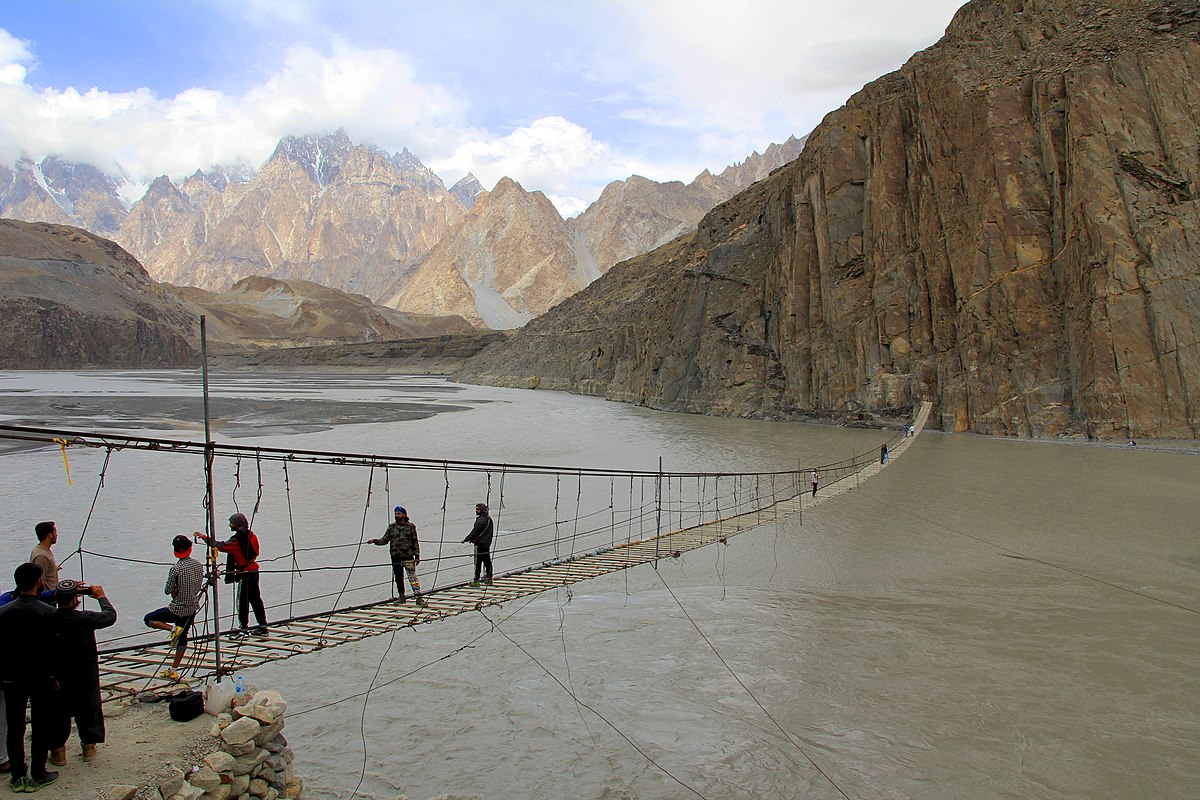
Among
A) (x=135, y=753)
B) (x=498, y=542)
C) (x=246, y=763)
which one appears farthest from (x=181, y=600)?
(x=498, y=542)

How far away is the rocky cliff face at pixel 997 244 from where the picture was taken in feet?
110

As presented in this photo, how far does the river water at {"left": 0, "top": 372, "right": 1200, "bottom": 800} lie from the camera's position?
26.3 ft

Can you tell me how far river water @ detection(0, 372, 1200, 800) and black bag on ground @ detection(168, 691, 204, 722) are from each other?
1.53 meters

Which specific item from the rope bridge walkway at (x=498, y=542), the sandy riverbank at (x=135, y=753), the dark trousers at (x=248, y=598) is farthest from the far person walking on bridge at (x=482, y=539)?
the sandy riverbank at (x=135, y=753)

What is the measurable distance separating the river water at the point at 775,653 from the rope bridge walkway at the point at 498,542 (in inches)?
20.3

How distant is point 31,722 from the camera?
219 inches

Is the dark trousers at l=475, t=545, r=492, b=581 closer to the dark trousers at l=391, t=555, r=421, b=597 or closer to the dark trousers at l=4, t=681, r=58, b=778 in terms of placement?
the dark trousers at l=391, t=555, r=421, b=597

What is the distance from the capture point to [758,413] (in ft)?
184

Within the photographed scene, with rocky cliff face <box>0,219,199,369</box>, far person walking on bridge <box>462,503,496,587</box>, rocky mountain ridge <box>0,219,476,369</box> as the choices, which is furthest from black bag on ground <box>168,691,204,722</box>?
rocky cliff face <box>0,219,199,369</box>

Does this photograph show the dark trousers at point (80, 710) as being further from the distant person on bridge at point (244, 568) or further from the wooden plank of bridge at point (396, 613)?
the distant person on bridge at point (244, 568)

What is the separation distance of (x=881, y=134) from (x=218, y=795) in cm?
5000

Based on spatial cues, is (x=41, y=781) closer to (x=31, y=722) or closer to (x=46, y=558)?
(x=31, y=722)

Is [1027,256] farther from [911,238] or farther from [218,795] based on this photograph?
[218,795]

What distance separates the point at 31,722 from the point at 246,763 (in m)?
1.58
